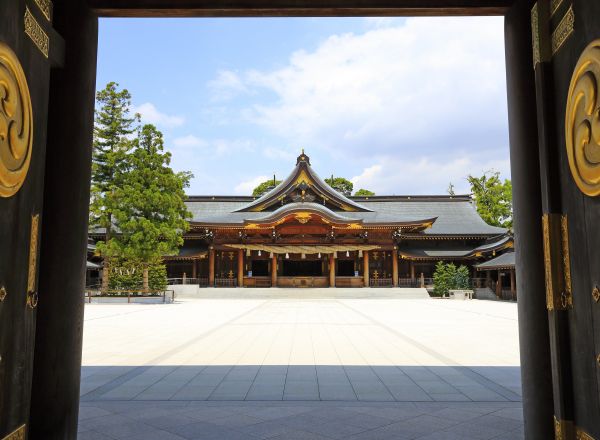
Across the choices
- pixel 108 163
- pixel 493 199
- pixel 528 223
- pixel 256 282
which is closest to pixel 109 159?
pixel 108 163

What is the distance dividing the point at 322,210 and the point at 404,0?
1058 inches

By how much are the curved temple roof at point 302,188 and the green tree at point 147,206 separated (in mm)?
10213

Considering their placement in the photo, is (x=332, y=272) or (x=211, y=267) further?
(x=211, y=267)

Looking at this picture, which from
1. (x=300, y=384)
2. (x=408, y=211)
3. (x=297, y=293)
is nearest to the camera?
(x=300, y=384)

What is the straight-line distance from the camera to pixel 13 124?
8.71 feet

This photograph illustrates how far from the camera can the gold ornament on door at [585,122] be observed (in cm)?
252

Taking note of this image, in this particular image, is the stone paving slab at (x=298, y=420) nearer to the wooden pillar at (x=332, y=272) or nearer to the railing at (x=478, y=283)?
the wooden pillar at (x=332, y=272)

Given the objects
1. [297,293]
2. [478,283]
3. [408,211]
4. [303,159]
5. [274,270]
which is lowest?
[297,293]

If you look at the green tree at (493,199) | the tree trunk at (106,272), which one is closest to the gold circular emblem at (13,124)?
the tree trunk at (106,272)

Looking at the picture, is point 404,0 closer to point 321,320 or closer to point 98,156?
point 321,320

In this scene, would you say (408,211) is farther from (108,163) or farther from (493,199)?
(108,163)

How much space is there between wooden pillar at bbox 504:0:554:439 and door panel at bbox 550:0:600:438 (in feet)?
1.40

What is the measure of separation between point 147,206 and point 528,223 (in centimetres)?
2171

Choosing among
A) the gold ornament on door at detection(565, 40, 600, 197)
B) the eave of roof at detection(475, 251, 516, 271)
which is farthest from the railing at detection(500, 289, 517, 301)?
the gold ornament on door at detection(565, 40, 600, 197)
